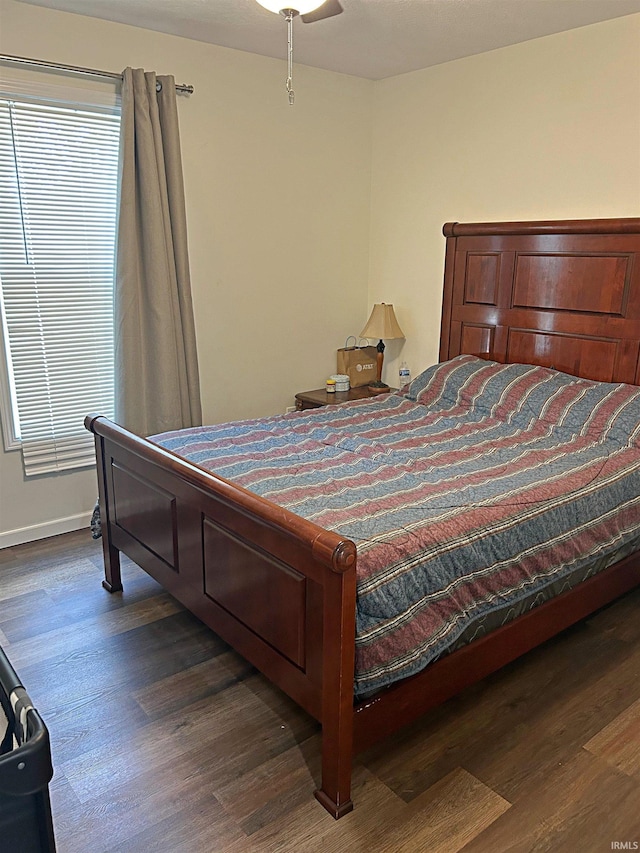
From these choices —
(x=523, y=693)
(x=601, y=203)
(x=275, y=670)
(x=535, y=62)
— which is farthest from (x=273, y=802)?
(x=535, y=62)

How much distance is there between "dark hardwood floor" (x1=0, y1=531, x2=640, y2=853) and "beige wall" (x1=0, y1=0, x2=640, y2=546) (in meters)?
1.34

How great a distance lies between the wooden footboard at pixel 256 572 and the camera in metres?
1.63

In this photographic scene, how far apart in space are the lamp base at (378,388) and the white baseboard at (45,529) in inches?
72.5

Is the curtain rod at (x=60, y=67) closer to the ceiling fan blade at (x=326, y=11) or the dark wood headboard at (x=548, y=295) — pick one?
the ceiling fan blade at (x=326, y=11)

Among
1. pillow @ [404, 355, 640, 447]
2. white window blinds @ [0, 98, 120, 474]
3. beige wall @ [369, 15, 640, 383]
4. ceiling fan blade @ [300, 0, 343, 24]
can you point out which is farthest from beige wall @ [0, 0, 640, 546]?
ceiling fan blade @ [300, 0, 343, 24]

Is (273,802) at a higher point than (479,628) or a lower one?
lower

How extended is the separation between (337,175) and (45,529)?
2731 mm

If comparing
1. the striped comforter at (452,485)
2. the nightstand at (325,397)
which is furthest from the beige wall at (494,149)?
the striped comforter at (452,485)

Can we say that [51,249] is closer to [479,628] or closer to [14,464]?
[14,464]

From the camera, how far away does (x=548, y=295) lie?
3.36 meters

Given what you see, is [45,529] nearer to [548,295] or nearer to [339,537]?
[339,537]

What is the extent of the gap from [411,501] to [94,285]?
214cm

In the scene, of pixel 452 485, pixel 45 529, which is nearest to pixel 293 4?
pixel 452 485

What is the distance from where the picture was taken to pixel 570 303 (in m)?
Result: 3.28
